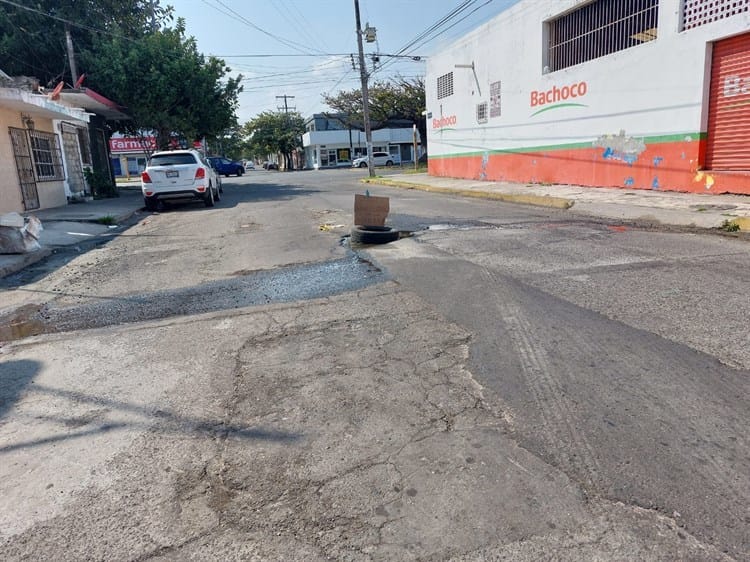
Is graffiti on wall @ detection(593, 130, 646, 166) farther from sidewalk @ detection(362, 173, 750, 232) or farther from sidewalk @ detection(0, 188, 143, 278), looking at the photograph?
sidewalk @ detection(0, 188, 143, 278)

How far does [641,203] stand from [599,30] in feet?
20.2

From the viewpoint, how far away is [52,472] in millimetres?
2756

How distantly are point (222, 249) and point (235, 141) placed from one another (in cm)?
7945

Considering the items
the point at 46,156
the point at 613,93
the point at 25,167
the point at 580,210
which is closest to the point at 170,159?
the point at 25,167

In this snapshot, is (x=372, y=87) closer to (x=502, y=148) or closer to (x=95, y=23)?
(x=95, y=23)

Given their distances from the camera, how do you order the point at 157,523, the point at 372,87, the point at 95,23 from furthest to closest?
the point at 372,87, the point at 95,23, the point at 157,523

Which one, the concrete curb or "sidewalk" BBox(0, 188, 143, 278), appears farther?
the concrete curb

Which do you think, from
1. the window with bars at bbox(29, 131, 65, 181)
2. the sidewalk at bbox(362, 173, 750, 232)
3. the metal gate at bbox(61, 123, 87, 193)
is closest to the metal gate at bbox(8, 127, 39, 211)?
the window with bars at bbox(29, 131, 65, 181)

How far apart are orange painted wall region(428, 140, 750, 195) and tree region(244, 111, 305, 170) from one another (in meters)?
55.1

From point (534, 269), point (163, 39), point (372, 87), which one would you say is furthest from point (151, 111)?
point (372, 87)

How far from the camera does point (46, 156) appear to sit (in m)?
17.2

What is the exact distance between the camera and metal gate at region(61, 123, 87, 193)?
19.2 metres

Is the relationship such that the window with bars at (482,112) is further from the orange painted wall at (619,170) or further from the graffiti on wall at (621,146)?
the graffiti on wall at (621,146)

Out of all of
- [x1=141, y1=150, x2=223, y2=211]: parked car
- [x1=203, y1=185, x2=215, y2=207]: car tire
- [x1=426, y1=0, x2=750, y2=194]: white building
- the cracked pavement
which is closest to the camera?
the cracked pavement
